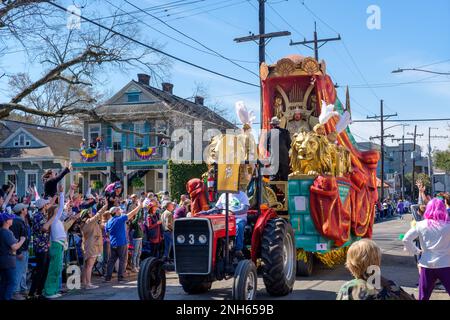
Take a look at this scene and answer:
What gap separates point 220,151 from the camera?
26.5ft

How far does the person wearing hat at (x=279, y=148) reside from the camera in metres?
10.4

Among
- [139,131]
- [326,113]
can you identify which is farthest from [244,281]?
[139,131]

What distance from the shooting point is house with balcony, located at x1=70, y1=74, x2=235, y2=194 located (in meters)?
31.5

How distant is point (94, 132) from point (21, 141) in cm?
659

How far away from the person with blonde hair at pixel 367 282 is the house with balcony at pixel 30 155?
3402cm

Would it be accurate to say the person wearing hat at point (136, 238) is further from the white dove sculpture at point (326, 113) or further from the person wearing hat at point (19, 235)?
the white dove sculpture at point (326, 113)

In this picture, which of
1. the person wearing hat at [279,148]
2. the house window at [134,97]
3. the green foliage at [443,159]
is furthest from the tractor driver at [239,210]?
the green foliage at [443,159]

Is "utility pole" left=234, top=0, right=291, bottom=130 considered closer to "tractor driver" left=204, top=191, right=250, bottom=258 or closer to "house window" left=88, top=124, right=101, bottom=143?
"tractor driver" left=204, top=191, right=250, bottom=258

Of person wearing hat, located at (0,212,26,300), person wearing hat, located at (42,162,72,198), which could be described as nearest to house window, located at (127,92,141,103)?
person wearing hat, located at (42,162,72,198)

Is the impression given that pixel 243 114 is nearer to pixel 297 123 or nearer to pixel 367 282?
pixel 297 123

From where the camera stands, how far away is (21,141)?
3828cm

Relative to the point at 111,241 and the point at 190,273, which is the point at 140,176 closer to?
the point at 111,241

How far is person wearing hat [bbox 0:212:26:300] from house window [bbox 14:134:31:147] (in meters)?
32.6
